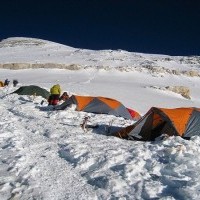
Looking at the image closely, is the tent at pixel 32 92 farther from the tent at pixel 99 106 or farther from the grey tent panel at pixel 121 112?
the grey tent panel at pixel 121 112

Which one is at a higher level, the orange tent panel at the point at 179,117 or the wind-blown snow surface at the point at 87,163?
the orange tent panel at the point at 179,117

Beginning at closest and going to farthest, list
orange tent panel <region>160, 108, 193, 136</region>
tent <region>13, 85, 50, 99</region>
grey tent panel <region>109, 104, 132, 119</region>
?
orange tent panel <region>160, 108, 193, 136</region>, grey tent panel <region>109, 104, 132, 119</region>, tent <region>13, 85, 50, 99</region>

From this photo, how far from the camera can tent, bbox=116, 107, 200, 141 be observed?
12430 millimetres

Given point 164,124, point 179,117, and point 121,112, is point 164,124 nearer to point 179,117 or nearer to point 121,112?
point 179,117

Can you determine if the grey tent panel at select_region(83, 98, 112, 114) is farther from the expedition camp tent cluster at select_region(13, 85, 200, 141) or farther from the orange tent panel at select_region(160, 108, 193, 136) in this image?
the orange tent panel at select_region(160, 108, 193, 136)

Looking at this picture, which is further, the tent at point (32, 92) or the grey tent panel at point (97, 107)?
the tent at point (32, 92)

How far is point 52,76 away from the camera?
53.9m

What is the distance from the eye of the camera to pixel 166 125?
12789 millimetres

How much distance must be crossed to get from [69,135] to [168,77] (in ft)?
171

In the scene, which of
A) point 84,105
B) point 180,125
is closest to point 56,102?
point 84,105

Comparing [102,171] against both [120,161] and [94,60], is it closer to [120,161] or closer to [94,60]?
[120,161]

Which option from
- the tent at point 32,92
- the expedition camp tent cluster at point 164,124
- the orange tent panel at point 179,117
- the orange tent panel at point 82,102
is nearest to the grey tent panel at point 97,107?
the orange tent panel at point 82,102

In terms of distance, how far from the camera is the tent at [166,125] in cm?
1243

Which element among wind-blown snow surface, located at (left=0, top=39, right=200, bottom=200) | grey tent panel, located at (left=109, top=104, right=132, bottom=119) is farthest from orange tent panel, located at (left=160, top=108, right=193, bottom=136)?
grey tent panel, located at (left=109, top=104, right=132, bottom=119)
